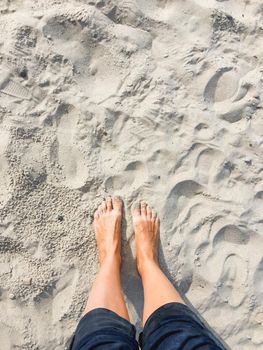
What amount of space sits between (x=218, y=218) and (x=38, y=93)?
0.98 metres

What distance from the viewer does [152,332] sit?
4.93 ft

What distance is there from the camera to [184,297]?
73.0 inches

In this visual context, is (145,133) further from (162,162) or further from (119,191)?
(119,191)

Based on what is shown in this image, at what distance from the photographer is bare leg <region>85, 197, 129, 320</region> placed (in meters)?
1.69

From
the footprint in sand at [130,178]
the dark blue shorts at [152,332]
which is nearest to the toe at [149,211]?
the footprint in sand at [130,178]

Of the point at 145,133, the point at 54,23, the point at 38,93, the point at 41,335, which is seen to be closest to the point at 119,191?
the point at 145,133

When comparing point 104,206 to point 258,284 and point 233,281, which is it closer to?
point 233,281

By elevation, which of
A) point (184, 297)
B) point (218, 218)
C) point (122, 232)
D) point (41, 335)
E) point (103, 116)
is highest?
point (103, 116)

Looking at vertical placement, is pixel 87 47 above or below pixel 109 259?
above

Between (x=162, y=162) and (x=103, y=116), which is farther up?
(x=103, y=116)

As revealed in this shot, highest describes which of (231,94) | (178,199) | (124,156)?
(231,94)

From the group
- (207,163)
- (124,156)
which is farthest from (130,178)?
(207,163)

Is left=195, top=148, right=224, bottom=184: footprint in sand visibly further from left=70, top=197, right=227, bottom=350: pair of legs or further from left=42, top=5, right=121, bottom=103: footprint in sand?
left=42, top=5, right=121, bottom=103: footprint in sand

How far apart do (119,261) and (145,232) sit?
180 millimetres
